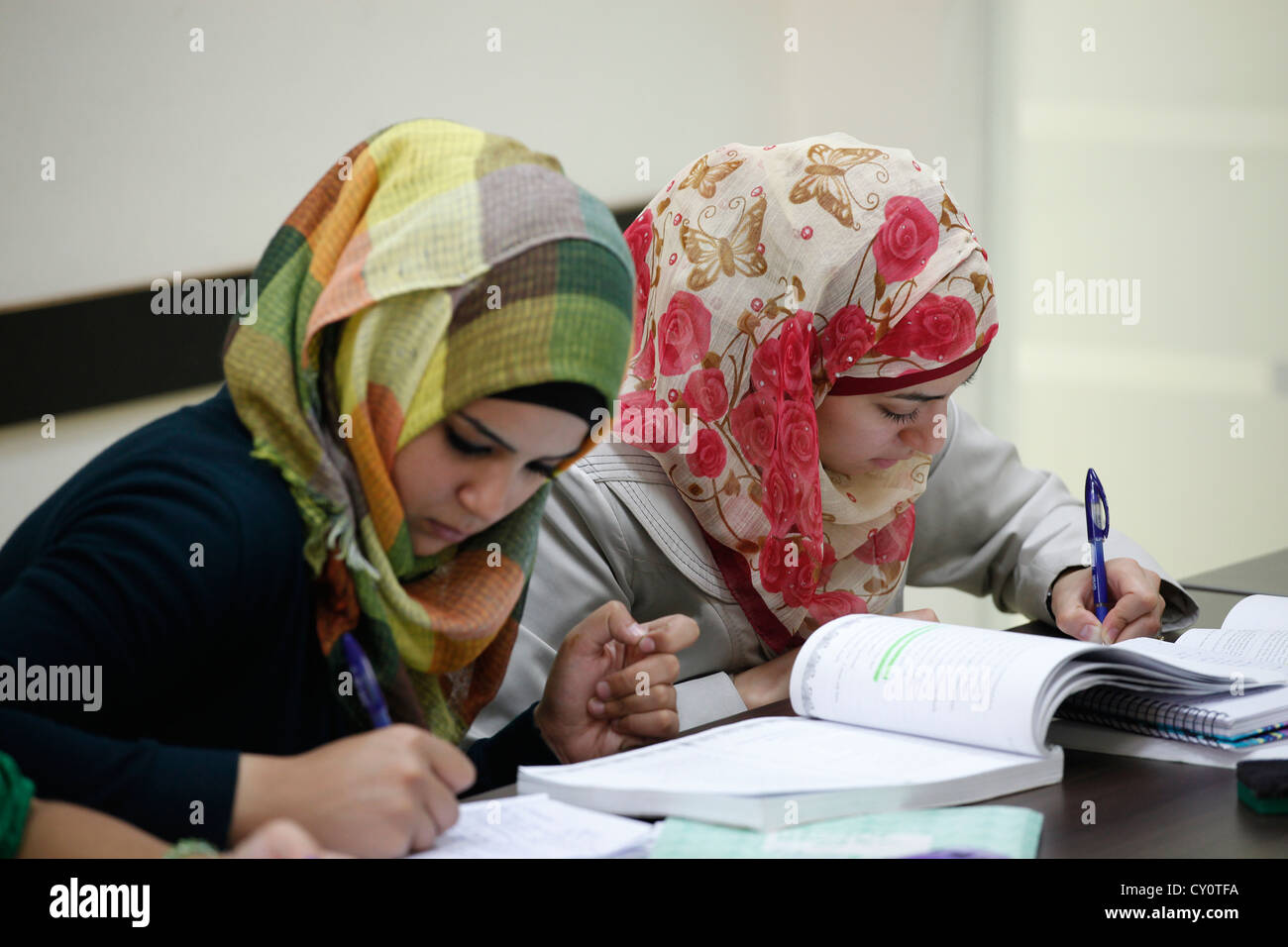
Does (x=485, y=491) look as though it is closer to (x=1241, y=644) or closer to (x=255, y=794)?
(x=255, y=794)

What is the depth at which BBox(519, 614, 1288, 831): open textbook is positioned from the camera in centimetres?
89

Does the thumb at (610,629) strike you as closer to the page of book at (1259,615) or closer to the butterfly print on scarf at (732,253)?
the butterfly print on scarf at (732,253)

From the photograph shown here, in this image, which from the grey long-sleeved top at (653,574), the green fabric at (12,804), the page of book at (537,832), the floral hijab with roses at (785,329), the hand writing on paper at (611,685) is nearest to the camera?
the green fabric at (12,804)

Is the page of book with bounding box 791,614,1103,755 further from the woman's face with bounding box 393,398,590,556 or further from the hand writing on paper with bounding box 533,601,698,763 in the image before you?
the woman's face with bounding box 393,398,590,556

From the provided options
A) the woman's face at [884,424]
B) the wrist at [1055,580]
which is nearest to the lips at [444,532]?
the woman's face at [884,424]

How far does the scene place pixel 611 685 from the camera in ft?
3.92

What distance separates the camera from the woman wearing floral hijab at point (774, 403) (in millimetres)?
1506

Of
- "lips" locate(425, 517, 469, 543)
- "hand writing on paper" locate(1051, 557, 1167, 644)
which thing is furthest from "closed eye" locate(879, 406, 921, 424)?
"lips" locate(425, 517, 469, 543)

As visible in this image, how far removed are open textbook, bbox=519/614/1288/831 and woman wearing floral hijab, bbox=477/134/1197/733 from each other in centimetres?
33

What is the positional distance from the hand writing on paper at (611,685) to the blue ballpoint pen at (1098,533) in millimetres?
609

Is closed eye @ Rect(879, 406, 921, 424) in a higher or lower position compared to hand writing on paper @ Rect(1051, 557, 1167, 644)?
higher

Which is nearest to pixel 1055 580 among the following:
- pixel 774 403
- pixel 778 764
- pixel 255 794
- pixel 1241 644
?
pixel 1241 644

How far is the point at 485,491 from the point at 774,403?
59cm
